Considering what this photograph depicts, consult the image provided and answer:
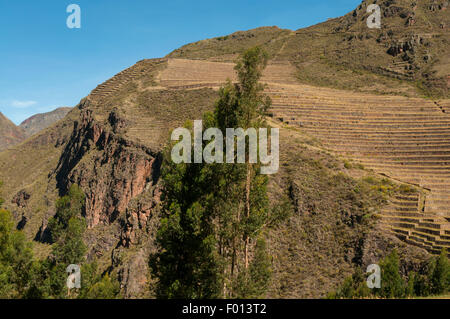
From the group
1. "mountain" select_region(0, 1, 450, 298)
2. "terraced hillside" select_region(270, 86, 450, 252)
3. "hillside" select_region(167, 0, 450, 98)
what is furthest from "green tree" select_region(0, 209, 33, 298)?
"hillside" select_region(167, 0, 450, 98)

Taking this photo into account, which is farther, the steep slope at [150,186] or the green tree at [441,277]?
the steep slope at [150,186]

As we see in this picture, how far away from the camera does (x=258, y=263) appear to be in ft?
46.2

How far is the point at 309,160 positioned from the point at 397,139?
16.3 m

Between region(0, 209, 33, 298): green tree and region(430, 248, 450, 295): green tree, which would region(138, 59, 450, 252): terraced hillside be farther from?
region(0, 209, 33, 298): green tree

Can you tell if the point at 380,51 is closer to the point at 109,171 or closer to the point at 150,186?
the point at 150,186

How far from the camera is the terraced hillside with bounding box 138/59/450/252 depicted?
985 inches

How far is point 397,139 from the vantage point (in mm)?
40500

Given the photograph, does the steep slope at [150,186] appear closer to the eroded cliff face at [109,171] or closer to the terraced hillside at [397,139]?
the eroded cliff face at [109,171]

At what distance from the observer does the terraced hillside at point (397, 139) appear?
25016 millimetres

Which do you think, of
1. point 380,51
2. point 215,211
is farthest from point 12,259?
point 380,51

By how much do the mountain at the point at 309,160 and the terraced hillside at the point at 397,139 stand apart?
16 cm

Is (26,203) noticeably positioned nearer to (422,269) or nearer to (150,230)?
(150,230)

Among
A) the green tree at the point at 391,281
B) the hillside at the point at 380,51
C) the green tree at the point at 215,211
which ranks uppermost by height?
the hillside at the point at 380,51

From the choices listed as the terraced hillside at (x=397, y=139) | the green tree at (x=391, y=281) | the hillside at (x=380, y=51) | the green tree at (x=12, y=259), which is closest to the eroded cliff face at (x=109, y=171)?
the green tree at (x=12, y=259)
